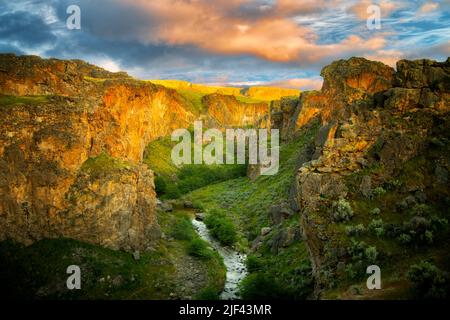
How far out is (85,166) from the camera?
41031 millimetres

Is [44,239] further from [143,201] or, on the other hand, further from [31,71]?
[31,71]

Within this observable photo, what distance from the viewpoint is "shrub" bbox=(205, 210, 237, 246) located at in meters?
54.1

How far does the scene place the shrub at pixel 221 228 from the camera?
178ft

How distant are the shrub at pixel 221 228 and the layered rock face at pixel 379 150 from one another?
2291 centimetres

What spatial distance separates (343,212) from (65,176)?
26.8 meters

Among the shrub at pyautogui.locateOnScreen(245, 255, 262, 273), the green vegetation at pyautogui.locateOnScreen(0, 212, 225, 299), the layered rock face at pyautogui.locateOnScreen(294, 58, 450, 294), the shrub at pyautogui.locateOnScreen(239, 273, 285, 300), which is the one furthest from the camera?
the shrub at pyautogui.locateOnScreen(245, 255, 262, 273)

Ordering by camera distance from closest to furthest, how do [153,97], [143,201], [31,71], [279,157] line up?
1. [143,201]
2. [31,71]
3. [279,157]
4. [153,97]

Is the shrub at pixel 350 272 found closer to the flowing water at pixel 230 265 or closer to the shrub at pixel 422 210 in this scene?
the shrub at pixel 422 210

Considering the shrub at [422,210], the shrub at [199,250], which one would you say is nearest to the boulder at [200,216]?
the shrub at [199,250]

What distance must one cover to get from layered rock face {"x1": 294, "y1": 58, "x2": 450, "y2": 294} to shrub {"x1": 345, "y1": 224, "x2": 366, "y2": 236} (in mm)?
1230

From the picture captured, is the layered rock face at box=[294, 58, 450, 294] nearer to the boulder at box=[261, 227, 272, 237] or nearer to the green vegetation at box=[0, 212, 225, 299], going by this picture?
the green vegetation at box=[0, 212, 225, 299]

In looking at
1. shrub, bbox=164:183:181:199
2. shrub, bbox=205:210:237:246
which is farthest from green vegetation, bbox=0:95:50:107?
shrub, bbox=164:183:181:199
